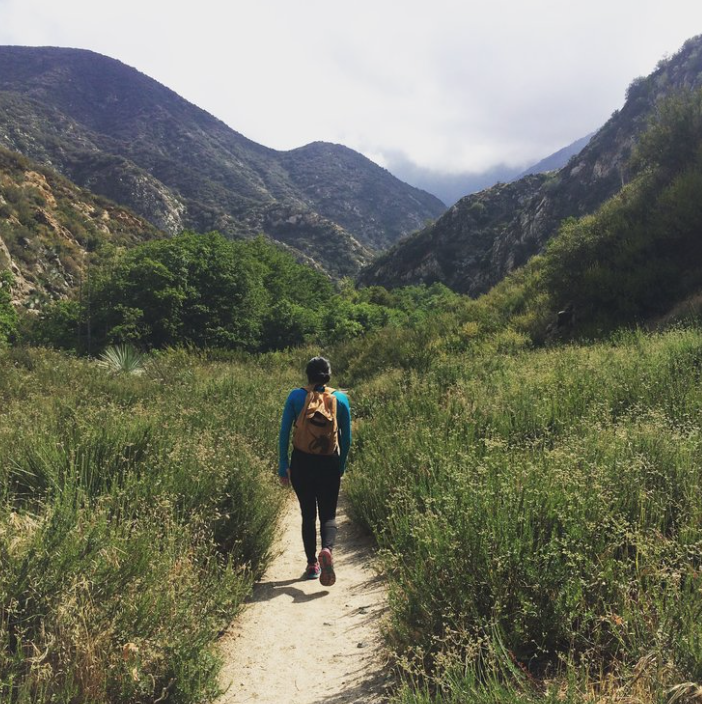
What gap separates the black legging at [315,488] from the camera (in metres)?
4.25

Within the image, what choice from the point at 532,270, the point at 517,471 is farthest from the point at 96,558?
the point at 532,270

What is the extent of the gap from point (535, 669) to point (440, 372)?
8.48 meters

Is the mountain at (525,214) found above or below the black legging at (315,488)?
above

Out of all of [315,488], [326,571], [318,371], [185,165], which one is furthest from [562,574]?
[185,165]

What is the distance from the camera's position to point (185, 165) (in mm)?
114875

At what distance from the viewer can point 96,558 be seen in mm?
2588

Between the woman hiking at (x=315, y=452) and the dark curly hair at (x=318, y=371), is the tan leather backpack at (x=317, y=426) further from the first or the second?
the dark curly hair at (x=318, y=371)

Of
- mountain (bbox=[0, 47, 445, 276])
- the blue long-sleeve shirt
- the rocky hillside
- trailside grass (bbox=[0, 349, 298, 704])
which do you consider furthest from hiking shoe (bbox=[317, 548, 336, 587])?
mountain (bbox=[0, 47, 445, 276])

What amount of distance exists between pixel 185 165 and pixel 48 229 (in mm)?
76889

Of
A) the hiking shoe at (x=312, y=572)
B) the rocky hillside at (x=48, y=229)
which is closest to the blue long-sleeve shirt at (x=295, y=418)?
the hiking shoe at (x=312, y=572)

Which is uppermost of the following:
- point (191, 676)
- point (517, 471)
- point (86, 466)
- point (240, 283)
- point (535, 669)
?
point (240, 283)

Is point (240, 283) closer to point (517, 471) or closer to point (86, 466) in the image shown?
point (86, 466)

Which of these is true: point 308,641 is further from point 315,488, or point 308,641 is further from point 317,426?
point 317,426

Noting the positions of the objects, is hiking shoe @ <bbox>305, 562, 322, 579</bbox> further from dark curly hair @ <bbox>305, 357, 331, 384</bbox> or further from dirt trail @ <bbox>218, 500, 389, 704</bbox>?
dark curly hair @ <bbox>305, 357, 331, 384</bbox>
